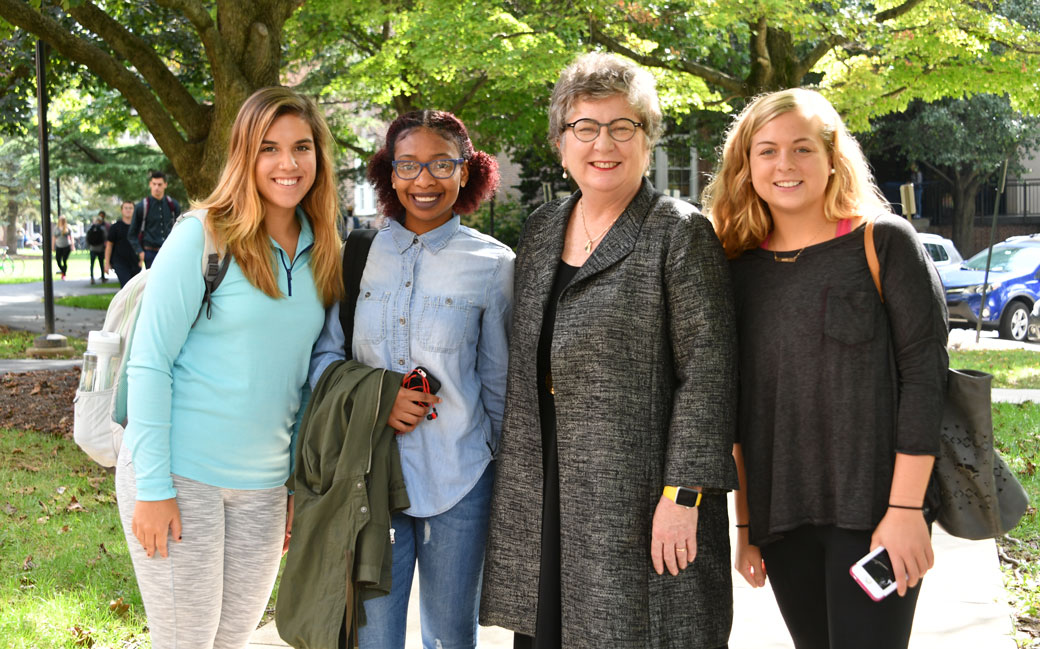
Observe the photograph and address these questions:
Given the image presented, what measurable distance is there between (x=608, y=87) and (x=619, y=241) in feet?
1.48

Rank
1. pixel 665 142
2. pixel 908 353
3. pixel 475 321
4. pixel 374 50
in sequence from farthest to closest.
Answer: pixel 665 142
pixel 374 50
pixel 475 321
pixel 908 353

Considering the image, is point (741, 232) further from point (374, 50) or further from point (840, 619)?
point (374, 50)

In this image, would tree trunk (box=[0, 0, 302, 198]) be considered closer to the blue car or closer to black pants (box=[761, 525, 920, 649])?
black pants (box=[761, 525, 920, 649])

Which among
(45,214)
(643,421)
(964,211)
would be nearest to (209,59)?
(45,214)

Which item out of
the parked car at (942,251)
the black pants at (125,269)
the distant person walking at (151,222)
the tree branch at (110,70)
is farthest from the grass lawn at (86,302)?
the parked car at (942,251)

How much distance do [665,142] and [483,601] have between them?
2244 cm

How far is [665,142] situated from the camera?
24266 millimetres

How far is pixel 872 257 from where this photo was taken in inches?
100

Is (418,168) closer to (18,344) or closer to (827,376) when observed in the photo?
(827,376)

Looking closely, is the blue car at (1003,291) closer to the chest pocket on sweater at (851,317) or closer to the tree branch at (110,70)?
the tree branch at (110,70)

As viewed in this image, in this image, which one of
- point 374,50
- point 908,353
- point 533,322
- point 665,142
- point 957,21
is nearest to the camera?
point 908,353

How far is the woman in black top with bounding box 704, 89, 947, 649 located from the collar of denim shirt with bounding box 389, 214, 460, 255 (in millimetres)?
893

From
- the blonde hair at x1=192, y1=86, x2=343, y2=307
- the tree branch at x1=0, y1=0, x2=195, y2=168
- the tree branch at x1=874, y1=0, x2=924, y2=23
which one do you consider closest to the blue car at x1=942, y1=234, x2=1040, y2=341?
the tree branch at x1=874, y1=0, x2=924, y2=23

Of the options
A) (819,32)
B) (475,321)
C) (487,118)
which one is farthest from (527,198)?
(475,321)
